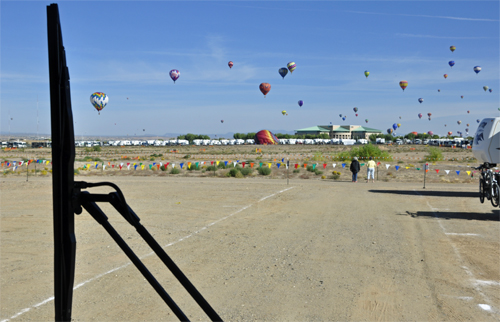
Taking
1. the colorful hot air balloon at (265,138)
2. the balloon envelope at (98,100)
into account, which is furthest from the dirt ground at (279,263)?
the colorful hot air balloon at (265,138)

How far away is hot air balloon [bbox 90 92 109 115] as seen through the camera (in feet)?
226

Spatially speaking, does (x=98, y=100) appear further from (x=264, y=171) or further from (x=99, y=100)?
(x=264, y=171)

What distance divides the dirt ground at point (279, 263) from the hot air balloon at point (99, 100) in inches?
2085

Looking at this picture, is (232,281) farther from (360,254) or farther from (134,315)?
(360,254)

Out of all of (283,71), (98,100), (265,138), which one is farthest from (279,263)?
(265,138)

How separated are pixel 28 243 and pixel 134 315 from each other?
644 cm

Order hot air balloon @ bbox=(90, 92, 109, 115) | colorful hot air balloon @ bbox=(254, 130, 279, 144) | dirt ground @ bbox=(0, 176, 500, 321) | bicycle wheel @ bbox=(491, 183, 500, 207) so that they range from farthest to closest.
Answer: colorful hot air balloon @ bbox=(254, 130, 279, 144)
hot air balloon @ bbox=(90, 92, 109, 115)
bicycle wheel @ bbox=(491, 183, 500, 207)
dirt ground @ bbox=(0, 176, 500, 321)

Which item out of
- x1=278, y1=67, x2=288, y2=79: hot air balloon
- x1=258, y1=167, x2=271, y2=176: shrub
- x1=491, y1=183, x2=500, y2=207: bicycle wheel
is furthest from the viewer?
x1=278, y1=67, x2=288, y2=79: hot air balloon

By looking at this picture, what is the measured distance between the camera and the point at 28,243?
1175 centimetres

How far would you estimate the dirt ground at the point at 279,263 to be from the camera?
23.5 feet

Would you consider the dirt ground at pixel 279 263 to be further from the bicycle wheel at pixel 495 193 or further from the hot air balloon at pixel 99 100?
the hot air balloon at pixel 99 100

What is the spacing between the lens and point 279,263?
9906mm

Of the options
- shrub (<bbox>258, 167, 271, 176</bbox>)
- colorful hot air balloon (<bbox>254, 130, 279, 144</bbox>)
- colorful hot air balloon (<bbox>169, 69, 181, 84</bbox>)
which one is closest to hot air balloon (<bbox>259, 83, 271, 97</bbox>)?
colorful hot air balloon (<bbox>169, 69, 181, 84</bbox>)

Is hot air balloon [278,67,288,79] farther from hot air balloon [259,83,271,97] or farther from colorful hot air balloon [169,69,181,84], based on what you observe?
colorful hot air balloon [169,69,181,84]
